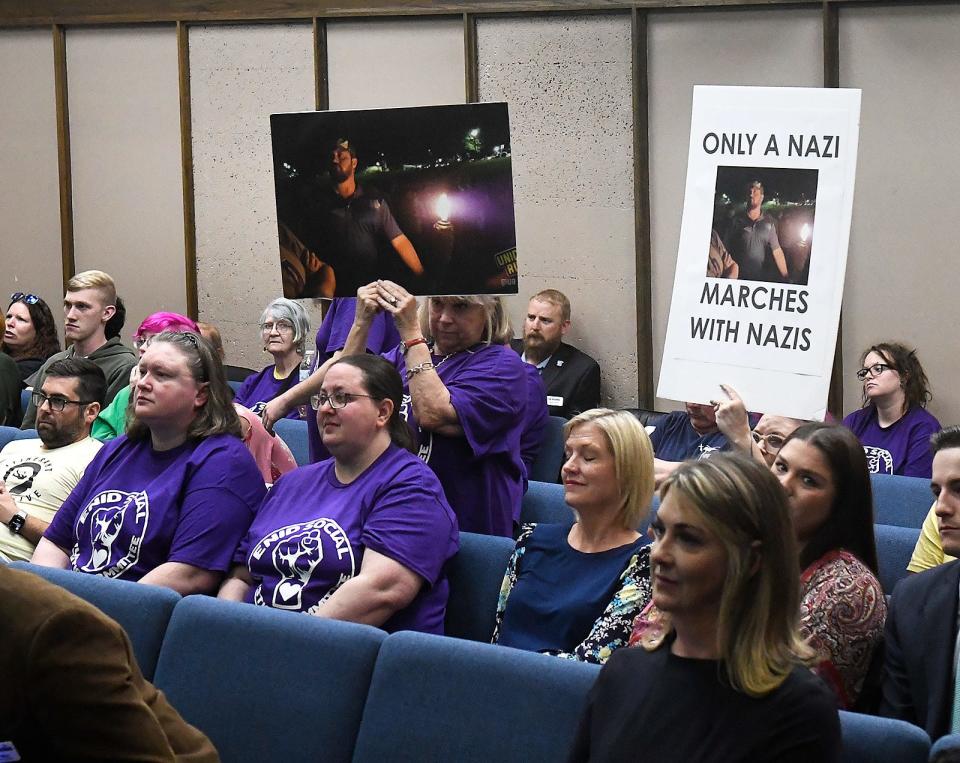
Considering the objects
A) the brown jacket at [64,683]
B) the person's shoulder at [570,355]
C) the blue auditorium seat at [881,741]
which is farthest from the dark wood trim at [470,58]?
the brown jacket at [64,683]

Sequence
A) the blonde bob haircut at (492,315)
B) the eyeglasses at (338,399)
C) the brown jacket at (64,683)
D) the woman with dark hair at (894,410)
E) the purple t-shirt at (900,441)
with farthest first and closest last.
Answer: the woman with dark hair at (894,410) → the purple t-shirt at (900,441) → the blonde bob haircut at (492,315) → the eyeglasses at (338,399) → the brown jacket at (64,683)

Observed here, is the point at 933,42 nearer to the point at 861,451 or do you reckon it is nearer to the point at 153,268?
the point at 861,451

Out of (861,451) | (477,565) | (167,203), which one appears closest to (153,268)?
(167,203)

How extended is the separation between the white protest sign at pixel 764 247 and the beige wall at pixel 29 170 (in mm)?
A: 4991

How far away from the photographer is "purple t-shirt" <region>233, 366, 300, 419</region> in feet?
18.7

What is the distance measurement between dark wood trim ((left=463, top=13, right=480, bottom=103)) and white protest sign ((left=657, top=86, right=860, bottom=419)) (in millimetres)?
3111

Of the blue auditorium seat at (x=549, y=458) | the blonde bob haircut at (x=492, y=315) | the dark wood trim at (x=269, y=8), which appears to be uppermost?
the dark wood trim at (x=269, y=8)

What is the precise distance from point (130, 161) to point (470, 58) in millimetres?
2114

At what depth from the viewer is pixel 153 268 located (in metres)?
7.16

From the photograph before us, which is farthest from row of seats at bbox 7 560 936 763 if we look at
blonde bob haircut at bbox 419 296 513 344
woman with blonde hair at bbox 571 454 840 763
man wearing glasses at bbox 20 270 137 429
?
man wearing glasses at bbox 20 270 137 429

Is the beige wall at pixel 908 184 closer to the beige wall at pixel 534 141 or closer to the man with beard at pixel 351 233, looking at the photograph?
the beige wall at pixel 534 141

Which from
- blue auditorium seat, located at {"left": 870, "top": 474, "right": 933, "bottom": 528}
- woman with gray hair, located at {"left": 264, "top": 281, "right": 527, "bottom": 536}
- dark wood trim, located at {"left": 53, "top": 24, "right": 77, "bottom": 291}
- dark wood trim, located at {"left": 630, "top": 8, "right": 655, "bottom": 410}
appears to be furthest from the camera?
dark wood trim, located at {"left": 53, "top": 24, "right": 77, "bottom": 291}

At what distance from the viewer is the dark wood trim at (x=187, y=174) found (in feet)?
22.6

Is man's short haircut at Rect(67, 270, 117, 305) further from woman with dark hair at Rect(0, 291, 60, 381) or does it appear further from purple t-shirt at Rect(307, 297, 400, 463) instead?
woman with dark hair at Rect(0, 291, 60, 381)
